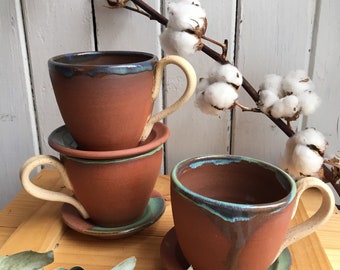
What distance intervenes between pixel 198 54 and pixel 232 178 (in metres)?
0.22

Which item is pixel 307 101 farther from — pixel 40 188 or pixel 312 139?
pixel 40 188

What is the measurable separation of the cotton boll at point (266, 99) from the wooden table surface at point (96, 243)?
13cm

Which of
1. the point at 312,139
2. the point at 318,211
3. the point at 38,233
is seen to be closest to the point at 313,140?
the point at 312,139

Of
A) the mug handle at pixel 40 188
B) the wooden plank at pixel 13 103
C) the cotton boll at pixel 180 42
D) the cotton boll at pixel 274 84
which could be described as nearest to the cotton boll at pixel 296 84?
the cotton boll at pixel 274 84

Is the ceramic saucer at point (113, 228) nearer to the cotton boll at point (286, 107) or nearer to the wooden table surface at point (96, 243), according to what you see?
the wooden table surface at point (96, 243)

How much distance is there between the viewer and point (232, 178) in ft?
1.22

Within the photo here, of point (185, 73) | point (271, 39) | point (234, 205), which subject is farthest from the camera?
point (271, 39)

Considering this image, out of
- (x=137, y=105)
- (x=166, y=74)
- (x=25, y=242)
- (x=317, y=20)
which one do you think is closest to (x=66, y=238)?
(x=25, y=242)

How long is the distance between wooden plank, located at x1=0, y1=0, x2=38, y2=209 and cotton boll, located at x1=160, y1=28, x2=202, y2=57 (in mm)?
252

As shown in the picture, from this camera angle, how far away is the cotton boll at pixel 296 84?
432 mm

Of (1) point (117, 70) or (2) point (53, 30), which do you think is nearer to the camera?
(1) point (117, 70)

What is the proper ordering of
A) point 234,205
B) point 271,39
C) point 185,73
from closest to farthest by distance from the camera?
1. point 234,205
2. point 185,73
3. point 271,39

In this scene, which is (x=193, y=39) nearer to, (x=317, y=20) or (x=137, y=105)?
(x=137, y=105)

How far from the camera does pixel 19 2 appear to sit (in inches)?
21.0
